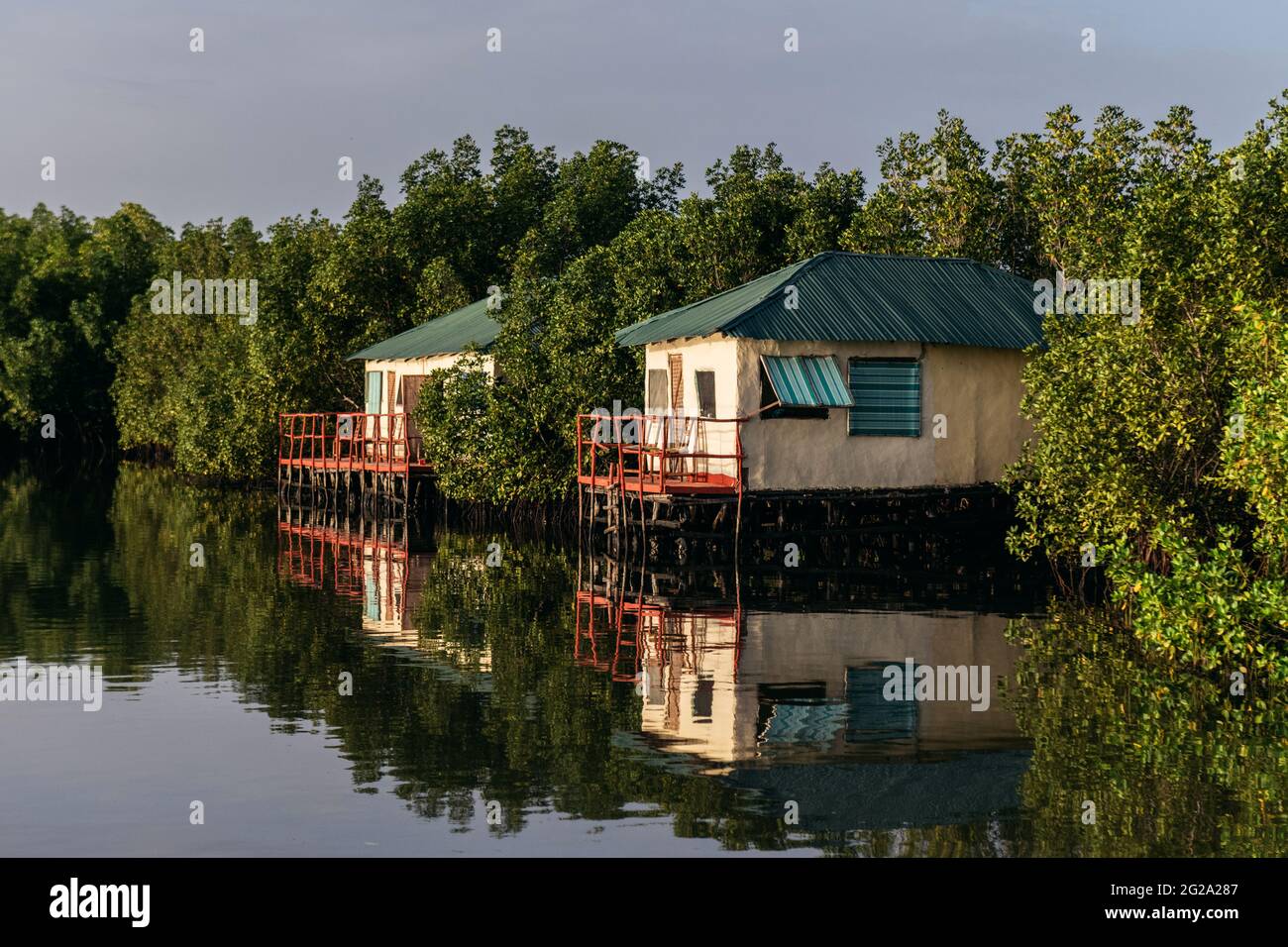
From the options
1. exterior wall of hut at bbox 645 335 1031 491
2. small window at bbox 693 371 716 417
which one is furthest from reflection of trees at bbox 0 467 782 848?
exterior wall of hut at bbox 645 335 1031 491

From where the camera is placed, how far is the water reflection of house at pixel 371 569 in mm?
21281

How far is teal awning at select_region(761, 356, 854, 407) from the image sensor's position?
31.0 meters

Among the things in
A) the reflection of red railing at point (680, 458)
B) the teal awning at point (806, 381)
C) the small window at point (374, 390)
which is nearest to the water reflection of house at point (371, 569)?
the reflection of red railing at point (680, 458)

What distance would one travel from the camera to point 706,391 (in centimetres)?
3250

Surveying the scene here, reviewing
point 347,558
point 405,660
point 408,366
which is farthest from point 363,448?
point 405,660

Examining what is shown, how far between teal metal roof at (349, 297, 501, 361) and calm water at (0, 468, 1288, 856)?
17776 millimetres

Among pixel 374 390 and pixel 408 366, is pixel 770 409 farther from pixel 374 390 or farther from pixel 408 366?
pixel 374 390

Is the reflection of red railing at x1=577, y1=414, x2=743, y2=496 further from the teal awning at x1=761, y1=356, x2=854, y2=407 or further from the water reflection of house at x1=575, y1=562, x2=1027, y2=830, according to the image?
the water reflection of house at x1=575, y1=562, x2=1027, y2=830

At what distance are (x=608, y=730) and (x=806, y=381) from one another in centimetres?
1707

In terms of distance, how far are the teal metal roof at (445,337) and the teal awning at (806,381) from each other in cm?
1268

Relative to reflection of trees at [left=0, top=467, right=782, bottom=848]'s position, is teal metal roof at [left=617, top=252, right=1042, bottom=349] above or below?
above

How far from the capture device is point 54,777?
13383 millimetres
